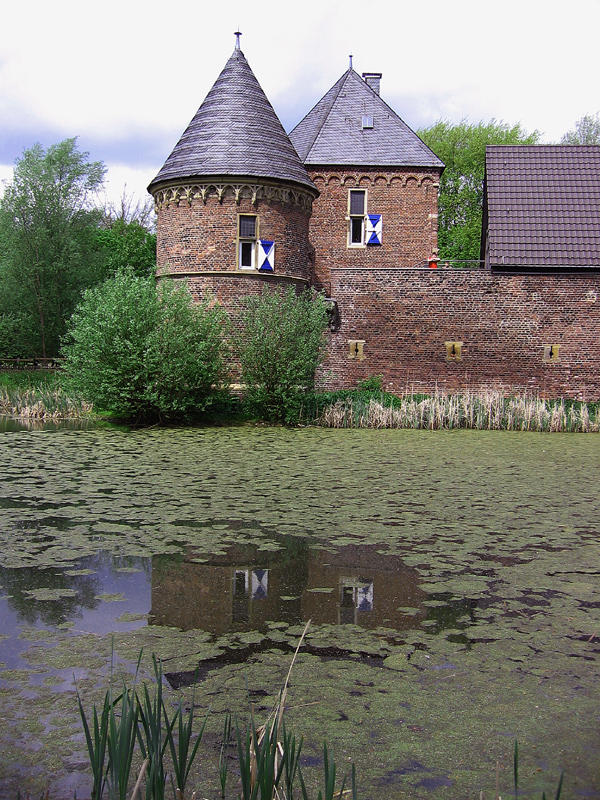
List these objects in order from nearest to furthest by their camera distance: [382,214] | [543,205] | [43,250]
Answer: [543,205]
[382,214]
[43,250]

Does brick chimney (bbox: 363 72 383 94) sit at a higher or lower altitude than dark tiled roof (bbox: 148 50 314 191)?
higher

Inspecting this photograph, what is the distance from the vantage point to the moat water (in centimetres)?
284

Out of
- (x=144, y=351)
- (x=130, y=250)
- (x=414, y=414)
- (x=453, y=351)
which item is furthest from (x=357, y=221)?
(x=130, y=250)

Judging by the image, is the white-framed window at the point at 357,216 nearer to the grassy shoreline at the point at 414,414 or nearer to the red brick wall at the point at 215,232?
the red brick wall at the point at 215,232

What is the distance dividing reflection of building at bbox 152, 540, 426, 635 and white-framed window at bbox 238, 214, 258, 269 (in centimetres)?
1141

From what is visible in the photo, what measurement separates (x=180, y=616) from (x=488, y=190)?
661 inches

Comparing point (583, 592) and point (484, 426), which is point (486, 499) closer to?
point (583, 592)

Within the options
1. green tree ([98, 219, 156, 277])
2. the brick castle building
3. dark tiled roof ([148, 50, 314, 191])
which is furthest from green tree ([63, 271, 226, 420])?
green tree ([98, 219, 156, 277])

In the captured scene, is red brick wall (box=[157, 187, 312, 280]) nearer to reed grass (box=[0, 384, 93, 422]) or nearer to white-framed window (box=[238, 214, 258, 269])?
white-framed window (box=[238, 214, 258, 269])

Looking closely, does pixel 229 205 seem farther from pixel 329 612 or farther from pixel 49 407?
pixel 329 612

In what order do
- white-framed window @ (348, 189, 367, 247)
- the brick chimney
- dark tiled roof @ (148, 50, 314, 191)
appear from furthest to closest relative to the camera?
the brick chimney → white-framed window @ (348, 189, 367, 247) → dark tiled roof @ (148, 50, 314, 191)

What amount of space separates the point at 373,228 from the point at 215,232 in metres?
6.53

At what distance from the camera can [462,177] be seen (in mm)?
35656

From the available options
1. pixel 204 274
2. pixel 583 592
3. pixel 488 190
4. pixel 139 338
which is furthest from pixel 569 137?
pixel 583 592
